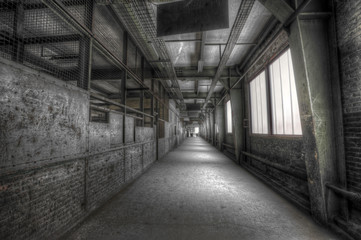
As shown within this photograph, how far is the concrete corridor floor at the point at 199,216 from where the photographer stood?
2020 millimetres

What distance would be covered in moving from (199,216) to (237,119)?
496cm

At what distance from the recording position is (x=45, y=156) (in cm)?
175

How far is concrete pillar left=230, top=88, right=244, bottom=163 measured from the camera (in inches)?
255

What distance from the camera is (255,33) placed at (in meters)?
4.34

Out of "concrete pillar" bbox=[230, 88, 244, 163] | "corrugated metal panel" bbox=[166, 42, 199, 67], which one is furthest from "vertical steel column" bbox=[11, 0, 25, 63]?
"concrete pillar" bbox=[230, 88, 244, 163]

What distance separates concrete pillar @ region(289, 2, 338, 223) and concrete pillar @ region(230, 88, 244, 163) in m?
4.00

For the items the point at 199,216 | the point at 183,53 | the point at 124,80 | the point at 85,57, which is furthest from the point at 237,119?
the point at 85,57

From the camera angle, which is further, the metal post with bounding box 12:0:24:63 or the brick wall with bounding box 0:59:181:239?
the metal post with bounding box 12:0:24:63

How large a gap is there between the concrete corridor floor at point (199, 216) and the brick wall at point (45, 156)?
44 centimetres

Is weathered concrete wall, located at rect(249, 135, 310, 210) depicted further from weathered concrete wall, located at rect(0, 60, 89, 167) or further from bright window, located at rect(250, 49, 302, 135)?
weathered concrete wall, located at rect(0, 60, 89, 167)

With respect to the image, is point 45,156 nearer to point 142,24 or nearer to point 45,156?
point 45,156

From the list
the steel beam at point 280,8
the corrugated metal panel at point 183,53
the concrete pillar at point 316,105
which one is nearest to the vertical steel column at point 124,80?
the corrugated metal panel at point 183,53

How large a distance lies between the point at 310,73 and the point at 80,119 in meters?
3.57

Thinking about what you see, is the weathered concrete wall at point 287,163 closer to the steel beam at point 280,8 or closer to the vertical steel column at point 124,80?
the steel beam at point 280,8
